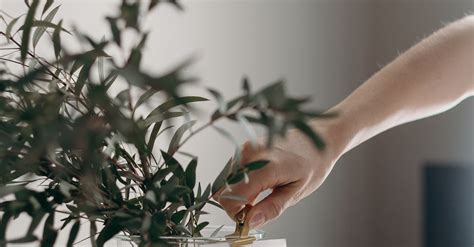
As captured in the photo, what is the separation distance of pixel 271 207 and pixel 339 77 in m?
3.00

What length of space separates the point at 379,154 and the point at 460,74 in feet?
9.37

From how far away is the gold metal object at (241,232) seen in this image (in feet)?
2.25

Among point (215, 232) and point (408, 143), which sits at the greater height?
point (408, 143)

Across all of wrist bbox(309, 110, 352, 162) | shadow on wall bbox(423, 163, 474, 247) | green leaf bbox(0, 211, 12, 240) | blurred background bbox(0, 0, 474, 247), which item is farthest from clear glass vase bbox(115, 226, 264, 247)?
shadow on wall bbox(423, 163, 474, 247)

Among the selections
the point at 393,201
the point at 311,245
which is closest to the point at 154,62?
the point at 311,245

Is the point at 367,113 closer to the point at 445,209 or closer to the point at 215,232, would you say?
the point at 215,232

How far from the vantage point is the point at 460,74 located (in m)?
1.26

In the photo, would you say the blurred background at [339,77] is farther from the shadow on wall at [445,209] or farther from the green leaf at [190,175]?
the green leaf at [190,175]

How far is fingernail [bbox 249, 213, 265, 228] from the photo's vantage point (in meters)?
0.80

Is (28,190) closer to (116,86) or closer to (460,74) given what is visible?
(460,74)

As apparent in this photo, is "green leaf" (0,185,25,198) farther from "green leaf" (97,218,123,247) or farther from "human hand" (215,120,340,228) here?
"human hand" (215,120,340,228)

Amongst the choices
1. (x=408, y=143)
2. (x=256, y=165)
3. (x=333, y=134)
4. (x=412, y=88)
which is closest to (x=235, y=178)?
(x=256, y=165)

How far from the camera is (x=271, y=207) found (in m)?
0.84

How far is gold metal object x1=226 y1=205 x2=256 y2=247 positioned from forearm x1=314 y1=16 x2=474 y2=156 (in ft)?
0.81
